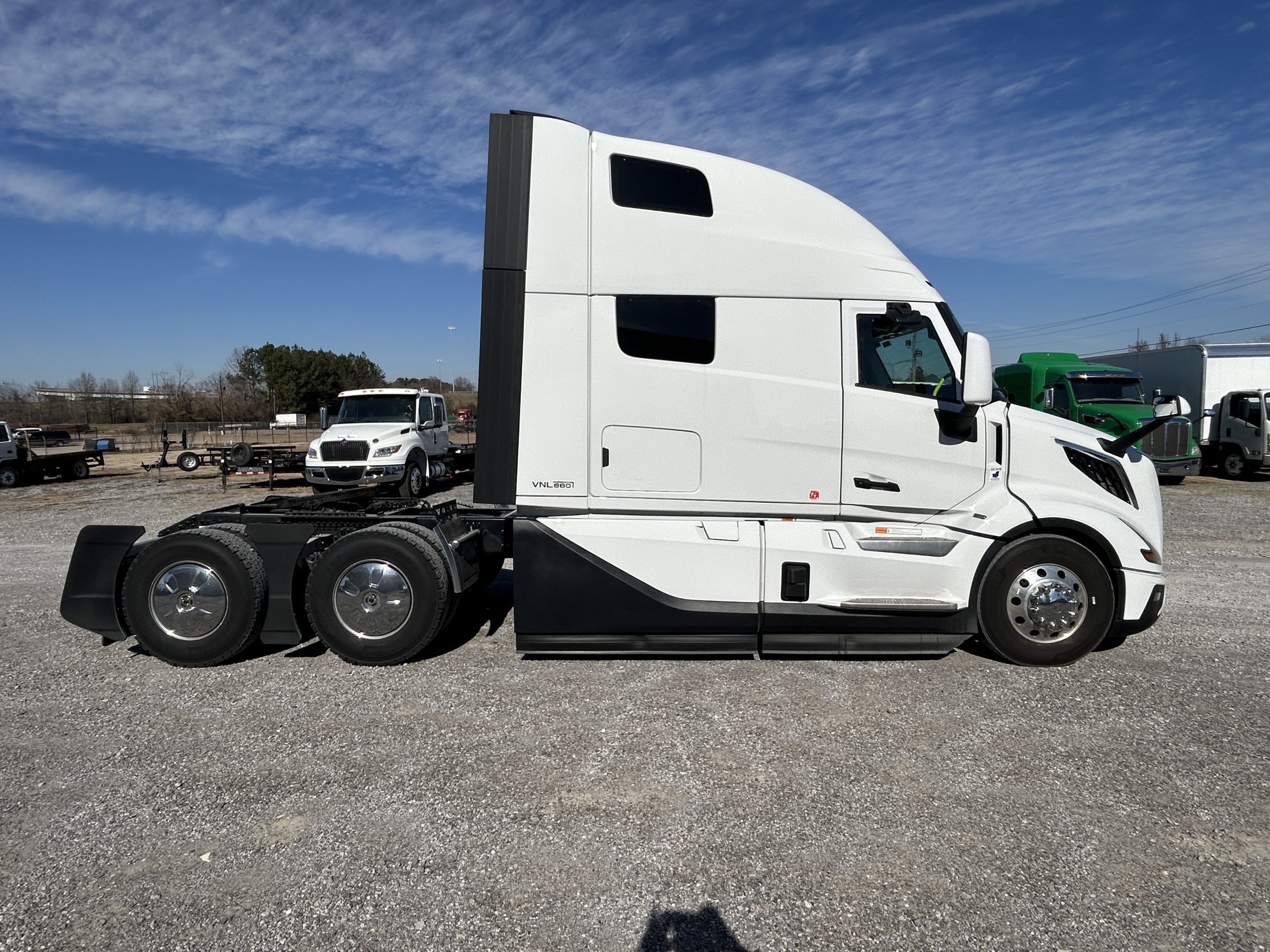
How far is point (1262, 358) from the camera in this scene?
65.6ft

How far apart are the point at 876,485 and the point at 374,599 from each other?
3.52 metres

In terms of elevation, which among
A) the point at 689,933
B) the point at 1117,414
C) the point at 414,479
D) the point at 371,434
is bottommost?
the point at 689,933

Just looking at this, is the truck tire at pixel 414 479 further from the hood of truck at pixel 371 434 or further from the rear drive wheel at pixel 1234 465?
the rear drive wheel at pixel 1234 465

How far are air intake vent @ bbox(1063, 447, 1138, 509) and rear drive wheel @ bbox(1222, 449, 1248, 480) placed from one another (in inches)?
702

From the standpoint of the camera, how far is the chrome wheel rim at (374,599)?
16.1 feet

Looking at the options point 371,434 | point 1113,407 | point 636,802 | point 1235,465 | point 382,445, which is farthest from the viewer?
point 1235,465

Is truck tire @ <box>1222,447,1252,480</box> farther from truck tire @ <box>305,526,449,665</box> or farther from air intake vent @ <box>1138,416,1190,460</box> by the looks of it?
truck tire @ <box>305,526,449,665</box>

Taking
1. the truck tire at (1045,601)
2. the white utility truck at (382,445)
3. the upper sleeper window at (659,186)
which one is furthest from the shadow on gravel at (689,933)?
the white utility truck at (382,445)

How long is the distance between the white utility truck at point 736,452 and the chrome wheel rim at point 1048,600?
2 centimetres

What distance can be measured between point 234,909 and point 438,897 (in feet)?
2.41

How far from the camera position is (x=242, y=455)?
693 inches

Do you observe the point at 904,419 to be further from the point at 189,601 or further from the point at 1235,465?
the point at 1235,465

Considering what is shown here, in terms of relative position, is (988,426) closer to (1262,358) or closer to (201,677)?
(201,677)

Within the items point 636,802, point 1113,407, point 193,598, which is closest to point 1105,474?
point 636,802
